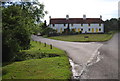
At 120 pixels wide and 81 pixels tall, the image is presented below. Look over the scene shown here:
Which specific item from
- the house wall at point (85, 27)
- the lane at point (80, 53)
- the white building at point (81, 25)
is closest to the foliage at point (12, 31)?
the lane at point (80, 53)

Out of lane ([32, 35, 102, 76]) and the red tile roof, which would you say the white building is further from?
lane ([32, 35, 102, 76])

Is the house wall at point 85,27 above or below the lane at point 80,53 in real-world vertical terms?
above

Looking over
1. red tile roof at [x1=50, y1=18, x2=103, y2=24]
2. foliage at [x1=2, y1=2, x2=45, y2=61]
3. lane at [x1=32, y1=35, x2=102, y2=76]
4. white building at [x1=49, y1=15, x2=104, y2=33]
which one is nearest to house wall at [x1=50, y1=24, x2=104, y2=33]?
white building at [x1=49, y1=15, x2=104, y2=33]

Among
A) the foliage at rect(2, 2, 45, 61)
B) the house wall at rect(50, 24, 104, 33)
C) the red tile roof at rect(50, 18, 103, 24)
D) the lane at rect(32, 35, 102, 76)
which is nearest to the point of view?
the foliage at rect(2, 2, 45, 61)

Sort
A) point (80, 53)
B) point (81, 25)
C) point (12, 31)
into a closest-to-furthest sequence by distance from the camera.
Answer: point (12, 31), point (80, 53), point (81, 25)

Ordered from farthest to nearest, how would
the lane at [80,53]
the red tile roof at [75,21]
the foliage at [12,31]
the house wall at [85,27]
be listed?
the red tile roof at [75,21] < the house wall at [85,27] < the lane at [80,53] < the foliage at [12,31]

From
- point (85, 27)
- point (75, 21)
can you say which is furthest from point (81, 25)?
point (75, 21)

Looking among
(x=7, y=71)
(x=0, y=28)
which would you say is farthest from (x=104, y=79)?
(x=0, y=28)

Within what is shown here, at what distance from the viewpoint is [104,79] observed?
10281mm

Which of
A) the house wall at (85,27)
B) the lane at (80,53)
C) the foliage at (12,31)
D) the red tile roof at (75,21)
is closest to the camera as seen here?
the foliage at (12,31)

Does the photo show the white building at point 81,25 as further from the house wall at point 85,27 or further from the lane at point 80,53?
the lane at point 80,53

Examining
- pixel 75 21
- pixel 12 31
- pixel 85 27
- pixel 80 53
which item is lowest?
pixel 80 53

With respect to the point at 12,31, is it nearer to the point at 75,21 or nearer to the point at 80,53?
the point at 80,53

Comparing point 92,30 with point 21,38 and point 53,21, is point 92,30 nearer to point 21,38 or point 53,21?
point 53,21
